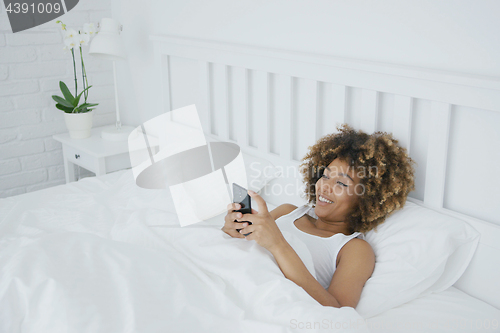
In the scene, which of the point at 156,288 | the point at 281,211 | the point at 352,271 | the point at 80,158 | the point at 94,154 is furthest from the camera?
the point at 80,158

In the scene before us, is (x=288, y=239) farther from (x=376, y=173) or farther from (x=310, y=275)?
(x=376, y=173)

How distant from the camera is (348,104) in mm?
1377

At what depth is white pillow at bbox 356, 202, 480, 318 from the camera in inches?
41.2

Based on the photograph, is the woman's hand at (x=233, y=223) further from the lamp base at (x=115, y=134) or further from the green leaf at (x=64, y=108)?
the green leaf at (x=64, y=108)

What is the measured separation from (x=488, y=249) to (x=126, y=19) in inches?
77.0

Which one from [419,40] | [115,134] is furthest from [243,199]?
[115,134]

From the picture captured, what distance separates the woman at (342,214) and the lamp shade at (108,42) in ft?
3.88

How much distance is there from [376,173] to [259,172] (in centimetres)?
51

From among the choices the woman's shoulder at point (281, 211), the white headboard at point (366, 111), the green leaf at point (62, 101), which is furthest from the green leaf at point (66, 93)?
the woman's shoulder at point (281, 211)

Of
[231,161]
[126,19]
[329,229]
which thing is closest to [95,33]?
[126,19]

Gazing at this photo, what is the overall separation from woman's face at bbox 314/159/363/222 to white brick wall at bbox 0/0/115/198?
1.61m

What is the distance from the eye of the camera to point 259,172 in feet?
5.25

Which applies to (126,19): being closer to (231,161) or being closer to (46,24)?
(46,24)

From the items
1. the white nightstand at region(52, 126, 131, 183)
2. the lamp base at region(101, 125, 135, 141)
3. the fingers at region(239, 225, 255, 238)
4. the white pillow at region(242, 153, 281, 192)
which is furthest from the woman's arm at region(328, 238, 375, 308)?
the lamp base at region(101, 125, 135, 141)
